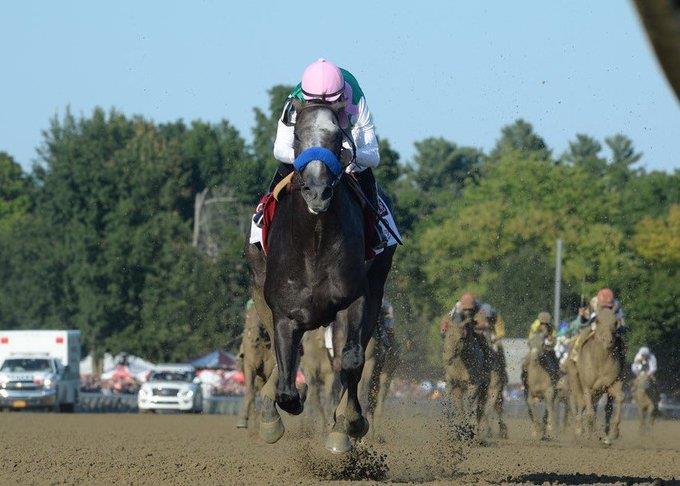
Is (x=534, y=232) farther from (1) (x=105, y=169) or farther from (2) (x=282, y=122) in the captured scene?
(2) (x=282, y=122)

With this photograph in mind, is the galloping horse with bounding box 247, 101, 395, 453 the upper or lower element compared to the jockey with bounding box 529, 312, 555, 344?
lower

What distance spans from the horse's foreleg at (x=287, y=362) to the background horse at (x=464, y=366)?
13580 mm

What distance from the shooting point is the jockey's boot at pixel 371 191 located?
10922mm

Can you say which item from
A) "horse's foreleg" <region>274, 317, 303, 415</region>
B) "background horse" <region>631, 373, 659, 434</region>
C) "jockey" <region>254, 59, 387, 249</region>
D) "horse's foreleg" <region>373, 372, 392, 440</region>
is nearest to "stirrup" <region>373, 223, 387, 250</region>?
"jockey" <region>254, 59, 387, 249</region>

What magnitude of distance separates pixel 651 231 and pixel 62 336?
44.4m

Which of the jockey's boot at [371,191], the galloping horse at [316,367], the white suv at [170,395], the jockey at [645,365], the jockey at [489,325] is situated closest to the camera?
the jockey's boot at [371,191]

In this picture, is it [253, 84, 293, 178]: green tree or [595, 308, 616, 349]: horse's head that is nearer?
[595, 308, 616, 349]: horse's head

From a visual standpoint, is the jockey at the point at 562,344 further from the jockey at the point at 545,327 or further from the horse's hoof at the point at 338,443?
the horse's hoof at the point at 338,443

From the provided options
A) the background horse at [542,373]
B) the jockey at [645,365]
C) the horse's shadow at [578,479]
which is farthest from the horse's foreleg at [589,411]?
the horse's shadow at [578,479]

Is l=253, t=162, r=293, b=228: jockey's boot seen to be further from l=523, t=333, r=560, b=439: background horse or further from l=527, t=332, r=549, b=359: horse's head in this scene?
l=527, t=332, r=549, b=359: horse's head

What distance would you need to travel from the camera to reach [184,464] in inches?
486

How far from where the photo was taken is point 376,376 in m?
22.3

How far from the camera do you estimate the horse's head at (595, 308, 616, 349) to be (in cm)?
2297

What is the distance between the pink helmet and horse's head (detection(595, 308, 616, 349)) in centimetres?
1336
